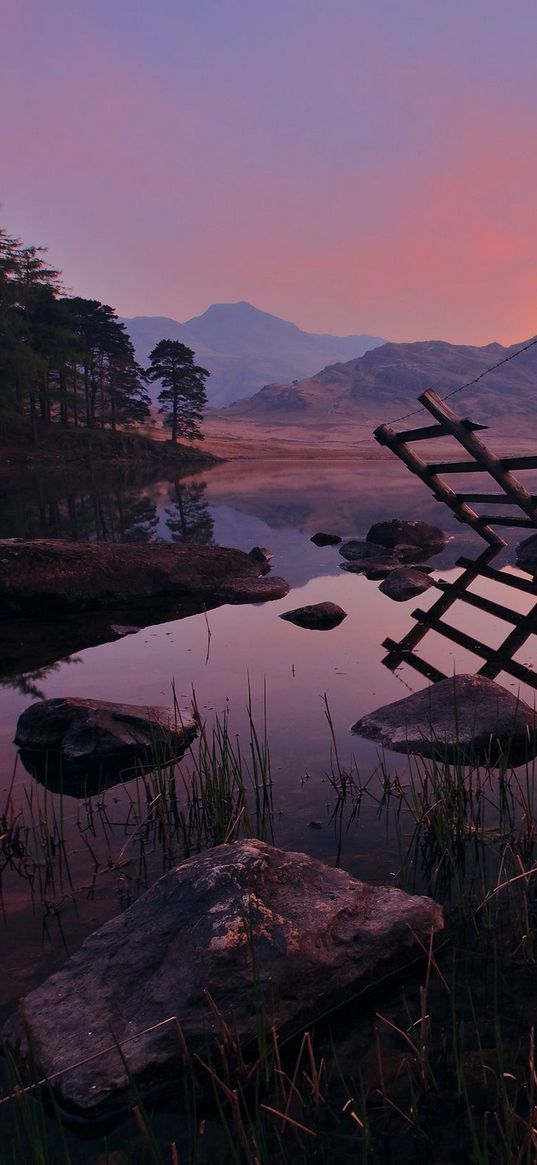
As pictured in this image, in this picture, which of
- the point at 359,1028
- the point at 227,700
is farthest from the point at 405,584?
the point at 359,1028

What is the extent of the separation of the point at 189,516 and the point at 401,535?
441 inches

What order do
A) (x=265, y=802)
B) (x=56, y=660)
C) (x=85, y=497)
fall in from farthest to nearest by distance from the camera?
1. (x=85, y=497)
2. (x=56, y=660)
3. (x=265, y=802)

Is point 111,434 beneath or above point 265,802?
above

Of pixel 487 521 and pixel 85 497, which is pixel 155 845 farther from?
pixel 85 497

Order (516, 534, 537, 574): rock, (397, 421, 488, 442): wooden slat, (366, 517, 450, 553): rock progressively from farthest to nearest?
(366, 517, 450, 553): rock
(516, 534, 537, 574): rock
(397, 421, 488, 442): wooden slat

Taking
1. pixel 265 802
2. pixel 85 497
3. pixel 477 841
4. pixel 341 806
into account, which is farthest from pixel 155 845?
pixel 85 497

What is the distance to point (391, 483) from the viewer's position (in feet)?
148

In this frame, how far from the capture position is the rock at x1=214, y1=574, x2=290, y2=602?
44.1 feet

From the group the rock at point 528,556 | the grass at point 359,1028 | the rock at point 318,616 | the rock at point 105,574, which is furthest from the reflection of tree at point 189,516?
the grass at point 359,1028

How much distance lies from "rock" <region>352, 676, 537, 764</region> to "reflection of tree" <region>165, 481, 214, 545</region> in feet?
48.9

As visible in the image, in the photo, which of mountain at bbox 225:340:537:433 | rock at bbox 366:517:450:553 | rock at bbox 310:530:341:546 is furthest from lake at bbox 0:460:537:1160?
mountain at bbox 225:340:537:433

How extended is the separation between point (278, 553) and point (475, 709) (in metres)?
13.7

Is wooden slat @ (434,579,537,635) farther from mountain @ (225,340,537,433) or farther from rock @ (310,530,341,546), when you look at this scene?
mountain @ (225,340,537,433)

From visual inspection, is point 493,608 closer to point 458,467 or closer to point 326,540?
point 458,467
